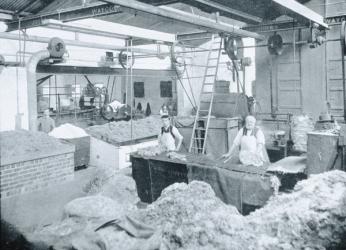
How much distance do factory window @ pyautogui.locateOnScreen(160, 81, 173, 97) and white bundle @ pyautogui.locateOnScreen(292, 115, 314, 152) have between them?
1032cm

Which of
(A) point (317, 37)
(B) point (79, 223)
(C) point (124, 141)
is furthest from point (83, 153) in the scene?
(A) point (317, 37)

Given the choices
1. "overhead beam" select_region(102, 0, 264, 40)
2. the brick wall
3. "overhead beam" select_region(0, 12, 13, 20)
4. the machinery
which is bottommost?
the brick wall

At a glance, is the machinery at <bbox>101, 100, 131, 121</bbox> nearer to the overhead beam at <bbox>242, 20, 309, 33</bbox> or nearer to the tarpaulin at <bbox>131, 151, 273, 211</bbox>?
the overhead beam at <bbox>242, 20, 309, 33</bbox>

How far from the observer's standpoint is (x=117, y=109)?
15.1 meters

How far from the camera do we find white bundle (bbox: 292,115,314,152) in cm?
1077

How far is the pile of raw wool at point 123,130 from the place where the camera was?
11578 millimetres

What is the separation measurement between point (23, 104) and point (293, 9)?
767 cm

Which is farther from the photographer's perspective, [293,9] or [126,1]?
[293,9]

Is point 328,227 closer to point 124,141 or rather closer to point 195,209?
point 195,209

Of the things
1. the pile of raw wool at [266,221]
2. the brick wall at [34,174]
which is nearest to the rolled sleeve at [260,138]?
the pile of raw wool at [266,221]

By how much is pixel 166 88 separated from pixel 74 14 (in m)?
12.7

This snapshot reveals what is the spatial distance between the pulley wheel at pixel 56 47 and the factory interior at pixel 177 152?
0.04 metres

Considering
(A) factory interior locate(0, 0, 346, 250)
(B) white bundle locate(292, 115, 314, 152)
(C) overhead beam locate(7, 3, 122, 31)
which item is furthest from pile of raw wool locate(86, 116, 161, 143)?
(B) white bundle locate(292, 115, 314, 152)

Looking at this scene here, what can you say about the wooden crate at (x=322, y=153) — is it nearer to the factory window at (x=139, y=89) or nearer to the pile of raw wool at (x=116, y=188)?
the pile of raw wool at (x=116, y=188)
